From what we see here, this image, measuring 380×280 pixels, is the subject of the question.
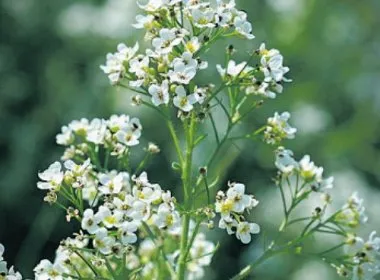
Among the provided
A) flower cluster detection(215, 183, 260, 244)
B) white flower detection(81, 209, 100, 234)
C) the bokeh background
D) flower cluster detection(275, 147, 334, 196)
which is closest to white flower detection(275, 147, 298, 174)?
flower cluster detection(275, 147, 334, 196)

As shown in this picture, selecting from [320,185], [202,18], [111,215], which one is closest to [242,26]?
[202,18]

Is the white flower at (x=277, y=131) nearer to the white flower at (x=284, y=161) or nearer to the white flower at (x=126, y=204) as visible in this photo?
the white flower at (x=284, y=161)

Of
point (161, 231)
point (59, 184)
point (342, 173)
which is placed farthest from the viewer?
point (342, 173)

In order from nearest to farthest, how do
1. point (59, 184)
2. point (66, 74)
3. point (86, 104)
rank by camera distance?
point (59, 184) → point (86, 104) → point (66, 74)

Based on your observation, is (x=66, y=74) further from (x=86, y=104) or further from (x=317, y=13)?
(x=317, y=13)

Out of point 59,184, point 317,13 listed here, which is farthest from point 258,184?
point 59,184

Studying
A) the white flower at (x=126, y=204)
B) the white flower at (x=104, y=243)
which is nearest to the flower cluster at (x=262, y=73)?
the white flower at (x=126, y=204)

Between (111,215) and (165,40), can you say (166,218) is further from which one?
(165,40)
